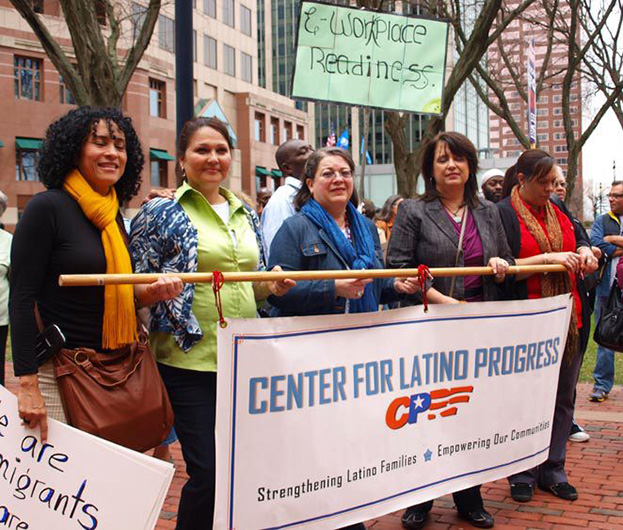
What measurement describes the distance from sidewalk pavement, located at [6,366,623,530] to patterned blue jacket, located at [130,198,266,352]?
1.67m

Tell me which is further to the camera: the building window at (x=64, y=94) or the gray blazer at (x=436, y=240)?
the building window at (x=64, y=94)

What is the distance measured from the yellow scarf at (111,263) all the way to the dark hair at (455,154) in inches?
77.5

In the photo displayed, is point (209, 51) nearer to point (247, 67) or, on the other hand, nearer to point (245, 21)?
point (247, 67)

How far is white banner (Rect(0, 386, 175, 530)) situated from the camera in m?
2.98

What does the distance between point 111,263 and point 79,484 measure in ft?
2.83

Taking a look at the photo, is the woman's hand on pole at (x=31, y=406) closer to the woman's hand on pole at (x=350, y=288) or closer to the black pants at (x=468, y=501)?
the woman's hand on pole at (x=350, y=288)

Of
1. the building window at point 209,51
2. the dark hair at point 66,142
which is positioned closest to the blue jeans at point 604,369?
the dark hair at point 66,142

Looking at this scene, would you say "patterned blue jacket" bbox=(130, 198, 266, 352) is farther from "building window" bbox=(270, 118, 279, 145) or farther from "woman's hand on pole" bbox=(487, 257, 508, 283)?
A: "building window" bbox=(270, 118, 279, 145)

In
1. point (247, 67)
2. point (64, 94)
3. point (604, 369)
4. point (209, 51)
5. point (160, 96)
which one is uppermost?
point (209, 51)

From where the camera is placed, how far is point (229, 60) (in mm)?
55656

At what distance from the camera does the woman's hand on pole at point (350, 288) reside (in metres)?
3.60

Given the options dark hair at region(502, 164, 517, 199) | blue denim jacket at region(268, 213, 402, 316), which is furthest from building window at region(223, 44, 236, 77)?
blue denim jacket at region(268, 213, 402, 316)

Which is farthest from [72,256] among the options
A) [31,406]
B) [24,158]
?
[24,158]

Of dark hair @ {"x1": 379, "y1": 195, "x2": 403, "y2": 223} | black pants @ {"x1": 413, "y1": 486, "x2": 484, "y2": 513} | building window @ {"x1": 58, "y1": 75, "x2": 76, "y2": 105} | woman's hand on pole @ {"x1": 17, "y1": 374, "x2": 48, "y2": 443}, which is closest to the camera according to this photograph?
woman's hand on pole @ {"x1": 17, "y1": 374, "x2": 48, "y2": 443}
